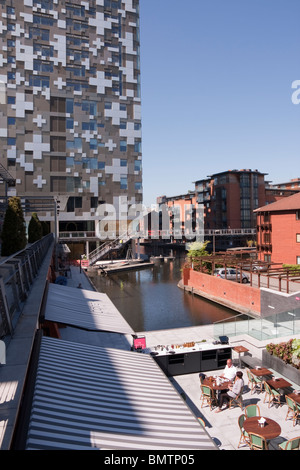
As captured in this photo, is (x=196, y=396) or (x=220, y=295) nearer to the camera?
(x=196, y=396)

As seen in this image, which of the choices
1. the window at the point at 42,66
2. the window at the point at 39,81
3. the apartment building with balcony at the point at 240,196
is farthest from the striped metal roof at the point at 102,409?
the apartment building with balcony at the point at 240,196

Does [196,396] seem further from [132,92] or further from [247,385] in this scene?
[132,92]

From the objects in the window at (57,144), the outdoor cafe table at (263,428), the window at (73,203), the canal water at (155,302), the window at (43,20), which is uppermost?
the window at (43,20)

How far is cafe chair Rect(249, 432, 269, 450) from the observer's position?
8453mm

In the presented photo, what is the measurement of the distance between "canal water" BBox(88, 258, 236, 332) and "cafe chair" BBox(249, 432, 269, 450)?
1836 cm

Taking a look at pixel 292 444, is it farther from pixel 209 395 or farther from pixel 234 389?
pixel 209 395

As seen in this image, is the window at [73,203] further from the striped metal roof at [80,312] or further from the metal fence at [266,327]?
the striped metal roof at [80,312]

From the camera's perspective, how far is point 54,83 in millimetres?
62031

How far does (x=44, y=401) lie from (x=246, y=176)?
92863 mm

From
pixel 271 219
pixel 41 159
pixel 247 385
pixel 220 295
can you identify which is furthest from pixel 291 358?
pixel 41 159

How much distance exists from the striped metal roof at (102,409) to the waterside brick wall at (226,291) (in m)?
23.0

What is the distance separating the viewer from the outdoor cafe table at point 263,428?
854 cm

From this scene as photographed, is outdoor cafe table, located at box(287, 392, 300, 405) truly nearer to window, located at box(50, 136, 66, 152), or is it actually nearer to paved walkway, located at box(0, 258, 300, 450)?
Answer: paved walkway, located at box(0, 258, 300, 450)

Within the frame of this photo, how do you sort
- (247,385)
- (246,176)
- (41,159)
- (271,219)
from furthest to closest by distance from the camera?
(246,176) < (41,159) < (271,219) < (247,385)
